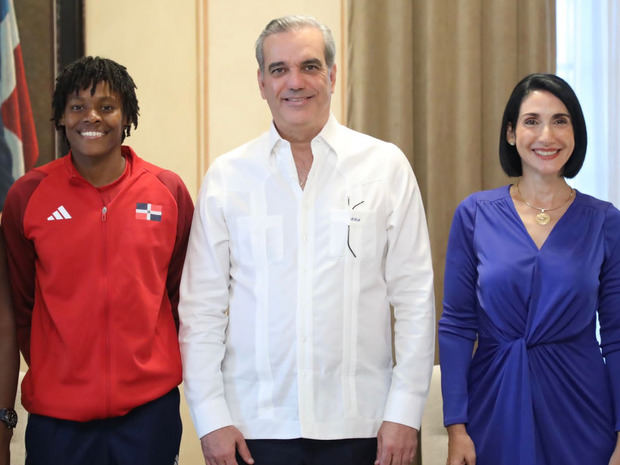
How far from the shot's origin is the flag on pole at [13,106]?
2.52 metres

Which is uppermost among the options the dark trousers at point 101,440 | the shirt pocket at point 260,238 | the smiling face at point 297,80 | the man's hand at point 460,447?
the smiling face at point 297,80

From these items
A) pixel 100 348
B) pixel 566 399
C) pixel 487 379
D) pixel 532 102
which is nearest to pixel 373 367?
pixel 487 379

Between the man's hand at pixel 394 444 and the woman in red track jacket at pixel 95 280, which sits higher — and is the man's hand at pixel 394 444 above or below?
below

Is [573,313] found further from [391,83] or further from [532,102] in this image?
[391,83]

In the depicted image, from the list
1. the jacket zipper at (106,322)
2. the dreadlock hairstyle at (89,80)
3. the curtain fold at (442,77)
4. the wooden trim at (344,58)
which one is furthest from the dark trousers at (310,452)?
the wooden trim at (344,58)

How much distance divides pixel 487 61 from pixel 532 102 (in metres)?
1.22

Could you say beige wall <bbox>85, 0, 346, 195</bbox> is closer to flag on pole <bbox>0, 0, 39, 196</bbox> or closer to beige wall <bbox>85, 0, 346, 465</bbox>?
beige wall <bbox>85, 0, 346, 465</bbox>

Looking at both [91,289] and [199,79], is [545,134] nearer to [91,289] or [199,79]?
[91,289]

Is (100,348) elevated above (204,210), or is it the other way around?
(204,210)

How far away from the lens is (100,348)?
185cm

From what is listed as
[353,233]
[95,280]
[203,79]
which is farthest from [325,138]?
[203,79]

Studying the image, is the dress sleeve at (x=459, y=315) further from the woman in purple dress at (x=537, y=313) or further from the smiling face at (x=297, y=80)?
the smiling face at (x=297, y=80)

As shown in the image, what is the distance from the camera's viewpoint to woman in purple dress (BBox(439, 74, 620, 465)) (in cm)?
195

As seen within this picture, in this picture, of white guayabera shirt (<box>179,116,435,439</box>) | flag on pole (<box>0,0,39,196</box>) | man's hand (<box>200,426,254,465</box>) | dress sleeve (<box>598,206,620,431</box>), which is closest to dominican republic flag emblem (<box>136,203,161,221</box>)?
white guayabera shirt (<box>179,116,435,439</box>)
